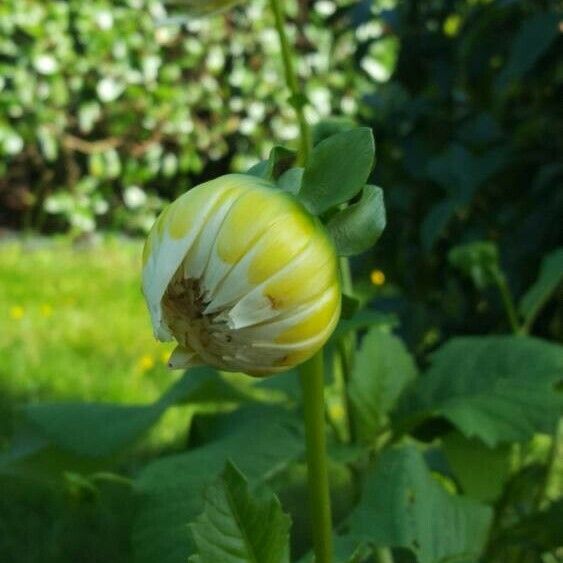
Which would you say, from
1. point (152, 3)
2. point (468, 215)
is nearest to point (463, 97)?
point (468, 215)

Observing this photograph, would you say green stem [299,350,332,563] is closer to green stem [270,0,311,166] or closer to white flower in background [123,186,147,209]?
green stem [270,0,311,166]

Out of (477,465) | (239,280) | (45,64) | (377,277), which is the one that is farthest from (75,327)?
(239,280)

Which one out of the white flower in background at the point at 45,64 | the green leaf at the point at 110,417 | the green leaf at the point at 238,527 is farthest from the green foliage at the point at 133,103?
the green leaf at the point at 238,527

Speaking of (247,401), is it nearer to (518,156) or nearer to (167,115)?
(518,156)

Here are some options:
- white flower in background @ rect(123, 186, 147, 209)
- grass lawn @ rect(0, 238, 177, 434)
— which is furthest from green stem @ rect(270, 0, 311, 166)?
white flower in background @ rect(123, 186, 147, 209)

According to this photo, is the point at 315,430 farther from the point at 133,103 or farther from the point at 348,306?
the point at 133,103

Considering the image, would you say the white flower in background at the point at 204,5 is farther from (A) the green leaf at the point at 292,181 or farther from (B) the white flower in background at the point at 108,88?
(B) the white flower in background at the point at 108,88
